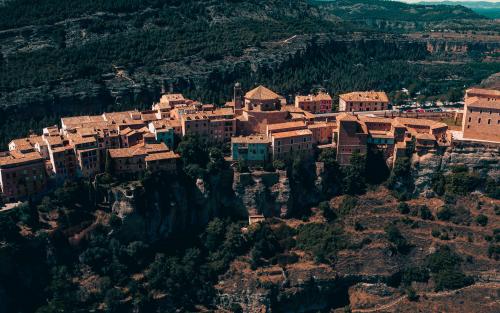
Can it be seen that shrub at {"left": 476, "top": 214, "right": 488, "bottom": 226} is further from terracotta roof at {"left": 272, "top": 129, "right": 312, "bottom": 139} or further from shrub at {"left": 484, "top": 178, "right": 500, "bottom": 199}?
terracotta roof at {"left": 272, "top": 129, "right": 312, "bottom": 139}

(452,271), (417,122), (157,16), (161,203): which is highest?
(157,16)

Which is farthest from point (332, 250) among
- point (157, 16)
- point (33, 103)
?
point (157, 16)

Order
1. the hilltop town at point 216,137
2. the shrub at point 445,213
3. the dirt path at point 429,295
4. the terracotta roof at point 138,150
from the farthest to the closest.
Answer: the shrub at point 445,213 → the terracotta roof at point 138,150 → the hilltop town at point 216,137 → the dirt path at point 429,295

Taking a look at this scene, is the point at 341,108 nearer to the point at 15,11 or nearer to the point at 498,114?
the point at 498,114

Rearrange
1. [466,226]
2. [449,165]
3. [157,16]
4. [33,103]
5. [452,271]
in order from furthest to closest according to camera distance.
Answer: [157,16] < [33,103] < [449,165] < [466,226] < [452,271]

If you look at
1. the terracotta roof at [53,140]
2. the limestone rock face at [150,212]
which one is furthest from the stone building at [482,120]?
the terracotta roof at [53,140]

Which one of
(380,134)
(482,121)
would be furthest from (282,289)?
(482,121)

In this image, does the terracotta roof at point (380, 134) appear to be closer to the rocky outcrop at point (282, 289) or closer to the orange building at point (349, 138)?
the orange building at point (349, 138)
